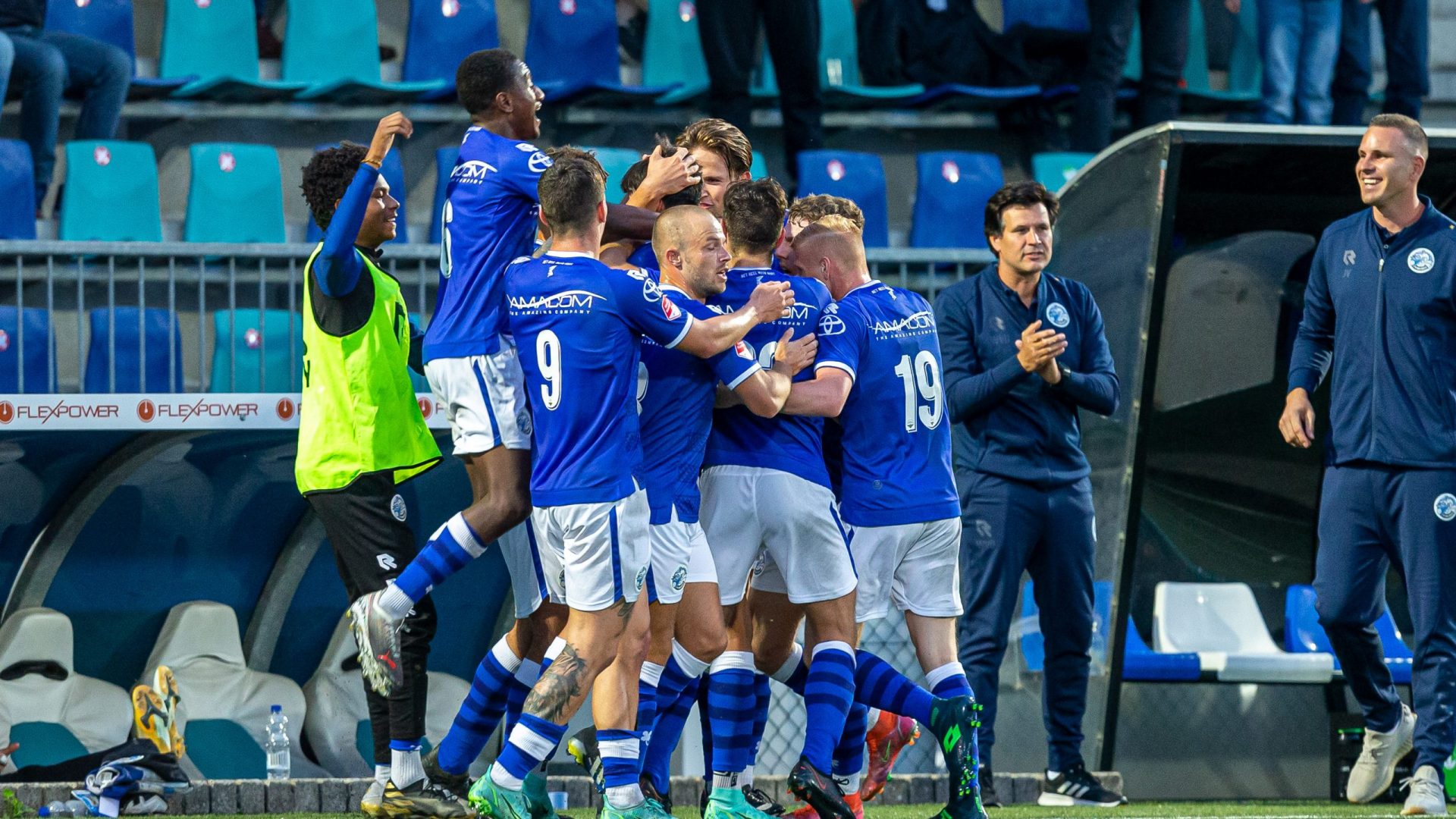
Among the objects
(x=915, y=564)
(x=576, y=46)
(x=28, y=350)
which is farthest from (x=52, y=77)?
(x=915, y=564)

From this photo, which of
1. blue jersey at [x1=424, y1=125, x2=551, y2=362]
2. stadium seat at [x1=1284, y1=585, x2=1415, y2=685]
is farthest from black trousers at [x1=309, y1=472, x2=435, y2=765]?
stadium seat at [x1=1284, y1=585, x2=1415, y2=685]

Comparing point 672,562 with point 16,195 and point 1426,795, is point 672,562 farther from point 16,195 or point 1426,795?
point 16,195

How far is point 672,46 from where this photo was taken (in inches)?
459

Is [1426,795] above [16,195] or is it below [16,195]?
below

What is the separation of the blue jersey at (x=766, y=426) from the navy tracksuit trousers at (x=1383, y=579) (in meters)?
2.00

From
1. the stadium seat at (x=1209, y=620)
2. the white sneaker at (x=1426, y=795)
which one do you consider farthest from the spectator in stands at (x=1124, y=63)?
the white sneaker at (x=1426, y=795)

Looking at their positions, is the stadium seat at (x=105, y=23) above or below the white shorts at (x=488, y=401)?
above

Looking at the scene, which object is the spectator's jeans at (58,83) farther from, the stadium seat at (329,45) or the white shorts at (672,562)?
the white shorts at (672,562)

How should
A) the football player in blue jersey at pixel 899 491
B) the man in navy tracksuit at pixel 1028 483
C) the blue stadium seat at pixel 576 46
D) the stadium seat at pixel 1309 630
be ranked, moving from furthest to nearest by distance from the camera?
the blue stadium seat at pixel 576 46
the stadium seat at pixel 1309 630
the man in navy tracksuit at pixel 1028 483
the football player in blue jersey at pixel 899 491

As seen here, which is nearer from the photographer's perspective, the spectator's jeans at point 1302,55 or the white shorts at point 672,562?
the white shorts at point 672,562

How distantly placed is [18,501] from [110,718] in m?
1.02

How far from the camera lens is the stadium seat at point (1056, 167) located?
10.9 m


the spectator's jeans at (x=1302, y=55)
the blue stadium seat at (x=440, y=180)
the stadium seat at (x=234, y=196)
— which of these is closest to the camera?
the stadium seat at (x=234, y=196)

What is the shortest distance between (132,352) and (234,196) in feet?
4.92
